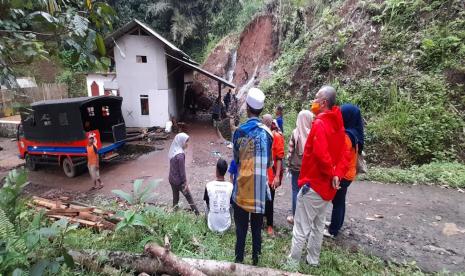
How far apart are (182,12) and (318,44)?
1527cm

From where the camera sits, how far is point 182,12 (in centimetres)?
2505

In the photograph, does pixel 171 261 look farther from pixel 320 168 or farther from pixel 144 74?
pixel 144 74

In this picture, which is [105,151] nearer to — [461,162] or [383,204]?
[383,204]

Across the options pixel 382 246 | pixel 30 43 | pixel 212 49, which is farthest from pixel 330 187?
pixel 212 49

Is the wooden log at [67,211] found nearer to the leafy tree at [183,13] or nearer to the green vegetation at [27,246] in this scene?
the green vegetation at [27,246]

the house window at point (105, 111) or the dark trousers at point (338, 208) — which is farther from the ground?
the house window at point (105, 111)

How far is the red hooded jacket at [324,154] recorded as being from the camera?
10.8ft

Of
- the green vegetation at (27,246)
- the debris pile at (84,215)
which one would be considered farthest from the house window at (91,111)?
the green vegetation at (27,246)

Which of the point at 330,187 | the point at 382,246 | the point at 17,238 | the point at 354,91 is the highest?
the point at 354,91

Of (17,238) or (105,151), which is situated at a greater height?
(17,238)

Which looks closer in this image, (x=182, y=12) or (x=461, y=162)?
(x=461, y=162)

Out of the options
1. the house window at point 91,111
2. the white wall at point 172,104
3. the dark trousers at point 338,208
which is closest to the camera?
the dark trousers at point 338,208

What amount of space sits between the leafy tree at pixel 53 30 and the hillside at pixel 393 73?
7.75 metres

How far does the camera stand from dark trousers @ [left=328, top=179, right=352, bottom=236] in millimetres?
4215
